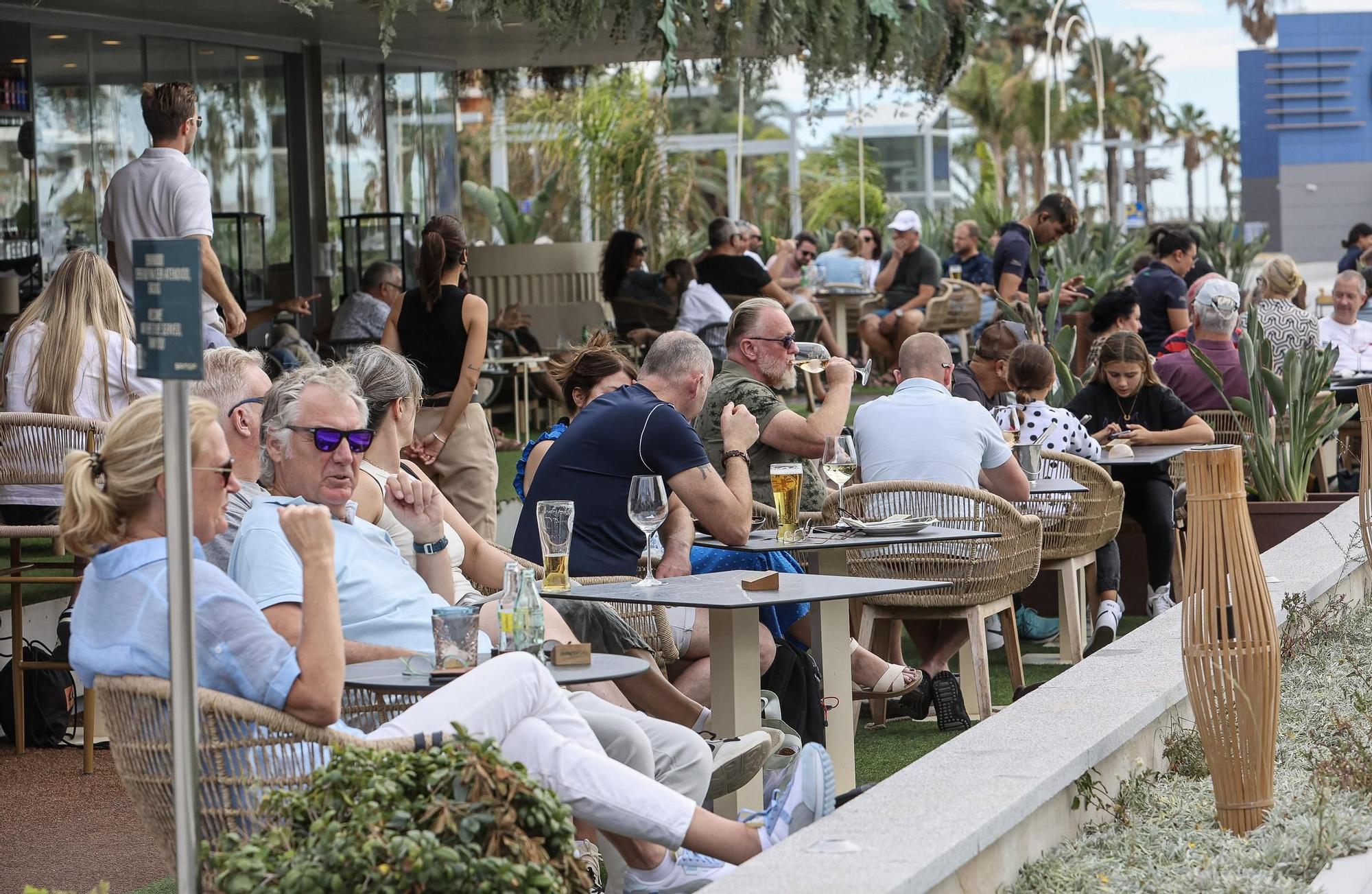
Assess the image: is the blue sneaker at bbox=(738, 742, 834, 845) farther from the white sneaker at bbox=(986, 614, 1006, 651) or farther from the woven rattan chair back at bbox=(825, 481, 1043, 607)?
the white sneaker at bbox=(986, 614, 1006, 651)

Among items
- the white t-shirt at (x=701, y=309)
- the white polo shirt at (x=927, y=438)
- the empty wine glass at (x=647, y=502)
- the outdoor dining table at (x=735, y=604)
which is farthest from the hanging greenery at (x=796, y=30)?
the outdoor dining table at (x=735, y=604)

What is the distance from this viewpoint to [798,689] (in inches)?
205

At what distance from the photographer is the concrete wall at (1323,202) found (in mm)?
50719

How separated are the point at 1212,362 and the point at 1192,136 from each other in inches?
2944

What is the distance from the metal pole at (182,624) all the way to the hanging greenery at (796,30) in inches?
213

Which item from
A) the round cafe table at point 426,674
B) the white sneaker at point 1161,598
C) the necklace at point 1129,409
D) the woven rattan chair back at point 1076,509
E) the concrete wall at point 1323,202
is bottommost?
the white sneaker at point 1161,598

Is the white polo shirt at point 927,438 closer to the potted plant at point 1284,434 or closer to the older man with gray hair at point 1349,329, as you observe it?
the potted plant at point 1284,434

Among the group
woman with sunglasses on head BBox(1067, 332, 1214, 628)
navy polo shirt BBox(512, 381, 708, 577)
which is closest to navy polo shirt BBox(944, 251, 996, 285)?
woman with sunglasses on head BBox(1067, 332, 1214, 628)

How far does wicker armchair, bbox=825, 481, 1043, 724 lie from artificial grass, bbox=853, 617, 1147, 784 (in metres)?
0.22

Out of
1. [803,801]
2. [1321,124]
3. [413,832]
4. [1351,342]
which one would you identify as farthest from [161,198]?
[1321,124]

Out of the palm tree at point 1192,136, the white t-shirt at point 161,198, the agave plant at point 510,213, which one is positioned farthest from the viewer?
the palm tree at point 1192,136

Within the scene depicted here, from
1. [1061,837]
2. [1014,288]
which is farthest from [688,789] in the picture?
[1014,288]

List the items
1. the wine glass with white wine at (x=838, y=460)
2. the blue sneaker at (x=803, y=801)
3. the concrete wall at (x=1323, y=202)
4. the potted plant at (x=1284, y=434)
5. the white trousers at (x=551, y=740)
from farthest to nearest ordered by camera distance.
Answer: the concrete wall at (x=1323, y=202) → the potted plant at (x=1284, y=434) → the wine glass with white wine at (x=838, y=460) → the blue sneaker at (x=803, y=801) → the white trousers at (x=551, y=740)

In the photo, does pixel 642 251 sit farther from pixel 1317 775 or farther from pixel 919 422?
pixel 1317 775
